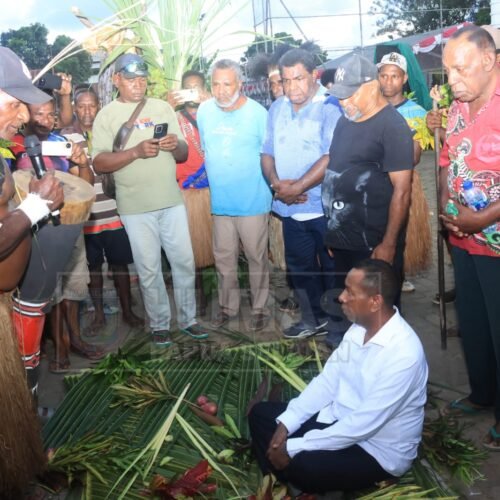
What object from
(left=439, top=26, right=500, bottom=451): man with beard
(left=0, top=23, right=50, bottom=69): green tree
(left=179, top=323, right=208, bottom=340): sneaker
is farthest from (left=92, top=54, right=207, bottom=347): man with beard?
(left=0, top=23, right=50, bottom=69): green tree

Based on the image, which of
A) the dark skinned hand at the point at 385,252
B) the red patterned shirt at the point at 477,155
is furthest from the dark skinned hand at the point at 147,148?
the red patterned shirt at the point at 477,155

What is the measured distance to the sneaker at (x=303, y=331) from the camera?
473 cm

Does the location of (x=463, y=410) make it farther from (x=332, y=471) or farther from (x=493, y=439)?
(x=332, y=471)

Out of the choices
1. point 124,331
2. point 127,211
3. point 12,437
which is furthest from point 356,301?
point 124,331

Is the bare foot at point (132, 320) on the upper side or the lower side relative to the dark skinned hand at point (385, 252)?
lower

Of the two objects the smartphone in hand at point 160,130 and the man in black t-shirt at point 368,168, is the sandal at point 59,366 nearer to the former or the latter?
the smartphone in hand at point 160,130

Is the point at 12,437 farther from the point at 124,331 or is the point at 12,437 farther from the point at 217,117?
the point at 217,117

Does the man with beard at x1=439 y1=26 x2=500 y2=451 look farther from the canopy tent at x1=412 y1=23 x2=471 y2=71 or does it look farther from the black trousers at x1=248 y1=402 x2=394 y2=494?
the canopy tent at x1=412 y1=23 x2=471 y2=71

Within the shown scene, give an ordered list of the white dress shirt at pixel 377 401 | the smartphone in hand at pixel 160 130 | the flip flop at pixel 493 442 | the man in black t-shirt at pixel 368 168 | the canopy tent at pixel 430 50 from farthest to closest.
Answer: the canopy tent at pixel 430 50, the smartphone in hand at pixel 160 130, the man in black t-shirt at pixel 368 168, the flip flop at pixel 493 442, the white dress shirt at pixel 377 401

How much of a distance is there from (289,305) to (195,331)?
920 millimetres

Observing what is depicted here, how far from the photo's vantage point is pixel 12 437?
2.71 meters

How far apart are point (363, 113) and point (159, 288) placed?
81.5 inches

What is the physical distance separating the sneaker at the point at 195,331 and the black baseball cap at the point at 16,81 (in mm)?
2527

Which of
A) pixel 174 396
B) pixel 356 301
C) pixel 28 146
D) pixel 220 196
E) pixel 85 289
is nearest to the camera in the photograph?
pixel 356 301
